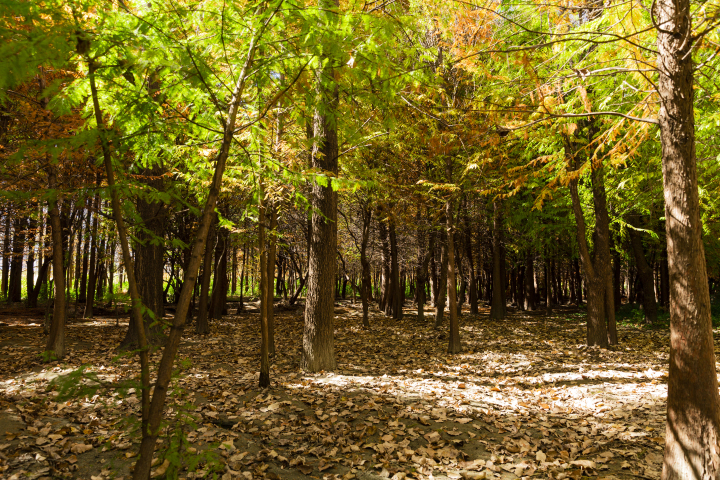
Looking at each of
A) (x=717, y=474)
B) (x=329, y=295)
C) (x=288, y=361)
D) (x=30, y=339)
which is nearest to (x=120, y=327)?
(x=30, y=339)

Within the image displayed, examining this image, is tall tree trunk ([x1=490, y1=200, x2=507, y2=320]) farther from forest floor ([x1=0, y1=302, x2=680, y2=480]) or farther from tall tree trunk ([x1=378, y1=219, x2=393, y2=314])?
forest floor ([x1=0, y1=302, x2=680, y2=480])

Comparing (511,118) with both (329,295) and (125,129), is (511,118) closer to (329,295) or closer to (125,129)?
(329,295)

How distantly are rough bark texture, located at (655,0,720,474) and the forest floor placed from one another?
0.69 metres

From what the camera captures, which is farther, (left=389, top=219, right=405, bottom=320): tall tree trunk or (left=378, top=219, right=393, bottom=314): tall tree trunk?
(left=378, top=219, right=393, bottom=314): tall tree trunk

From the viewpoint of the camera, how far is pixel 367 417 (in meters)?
5.79

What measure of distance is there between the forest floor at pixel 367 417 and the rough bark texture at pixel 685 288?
686mm

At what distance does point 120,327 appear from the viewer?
14.3 m

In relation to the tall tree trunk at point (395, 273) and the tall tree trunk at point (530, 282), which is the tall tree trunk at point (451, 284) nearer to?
the tall tree trunk at point (395, 273)

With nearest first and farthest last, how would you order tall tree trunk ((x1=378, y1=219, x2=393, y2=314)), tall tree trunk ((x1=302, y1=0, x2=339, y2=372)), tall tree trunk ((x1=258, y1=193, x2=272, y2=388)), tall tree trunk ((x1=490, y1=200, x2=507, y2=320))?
tall tree trunk ((x1=258, y1=193, x2=272, y2=388)) < tall tree trunk ((x1=302, y1=0, x2=339, y2=372)) < tall tree trunk ((x1=490, y1=200, x2=507, y2=320)) < tall tree trunk ((x1=378, y1=219, x2=393, y2=314))

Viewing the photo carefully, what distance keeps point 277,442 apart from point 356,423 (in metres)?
1.18

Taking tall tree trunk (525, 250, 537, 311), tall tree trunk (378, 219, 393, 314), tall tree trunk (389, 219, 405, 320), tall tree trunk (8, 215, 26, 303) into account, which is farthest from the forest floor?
tall tree trunk (8, 215, 26, 303)

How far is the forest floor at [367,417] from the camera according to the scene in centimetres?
425

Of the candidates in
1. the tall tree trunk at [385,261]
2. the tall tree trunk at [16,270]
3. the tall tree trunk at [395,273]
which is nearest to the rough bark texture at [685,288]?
the tall tree trunk at [395,273]

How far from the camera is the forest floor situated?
4254mm
